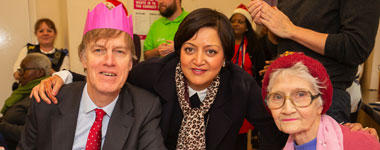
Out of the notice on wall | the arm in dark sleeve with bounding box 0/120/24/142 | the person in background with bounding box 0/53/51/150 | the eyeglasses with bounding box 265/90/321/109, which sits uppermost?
the notice on wall

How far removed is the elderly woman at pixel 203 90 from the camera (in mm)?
1947

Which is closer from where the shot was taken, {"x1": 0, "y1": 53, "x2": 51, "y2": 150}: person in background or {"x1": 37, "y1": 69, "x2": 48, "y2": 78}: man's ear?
{"x1": 0, "y1": 53, "x2": 51, "y2": 150}: person in background

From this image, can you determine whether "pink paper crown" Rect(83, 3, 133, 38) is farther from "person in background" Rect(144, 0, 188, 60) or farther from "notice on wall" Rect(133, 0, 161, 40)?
"notice on wall" Rect(133, 0, 161, 40)

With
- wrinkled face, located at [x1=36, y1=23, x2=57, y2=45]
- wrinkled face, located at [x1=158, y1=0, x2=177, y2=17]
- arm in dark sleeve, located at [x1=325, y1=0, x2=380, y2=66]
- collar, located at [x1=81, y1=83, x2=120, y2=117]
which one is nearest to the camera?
arm in dark sleeve, located at [x1=325, y1=0, x2=380, y2=66]

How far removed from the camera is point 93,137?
1664 mm

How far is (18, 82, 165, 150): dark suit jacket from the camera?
1660mm

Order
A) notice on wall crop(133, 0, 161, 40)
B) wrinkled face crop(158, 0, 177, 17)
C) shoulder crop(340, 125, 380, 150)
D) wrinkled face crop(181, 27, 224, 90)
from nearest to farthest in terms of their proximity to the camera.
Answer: shoulder crop(340, 125, 380, 150) < wrinkled face crop(181, 27, 224, 90) < wrinkled face crop(158, 0, 177, 17) < notice on wall crop(133, 0, 161, 40)

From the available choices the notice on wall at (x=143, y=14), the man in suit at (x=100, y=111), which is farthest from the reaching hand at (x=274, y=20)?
the notice on wall at (x=143, y=14)

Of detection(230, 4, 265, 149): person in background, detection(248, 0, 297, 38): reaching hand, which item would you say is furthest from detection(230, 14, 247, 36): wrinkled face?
detection(248, 0, 297, 38): reaching hand

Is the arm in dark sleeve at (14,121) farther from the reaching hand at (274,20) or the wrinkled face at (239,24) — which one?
the wrinkled face at (239,24)

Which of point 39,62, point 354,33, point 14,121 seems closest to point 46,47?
point 39,62

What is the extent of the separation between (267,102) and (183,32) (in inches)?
28.7

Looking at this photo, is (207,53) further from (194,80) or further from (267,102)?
(267,102)

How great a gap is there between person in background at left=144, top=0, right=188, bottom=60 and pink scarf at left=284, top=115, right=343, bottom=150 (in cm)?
299
